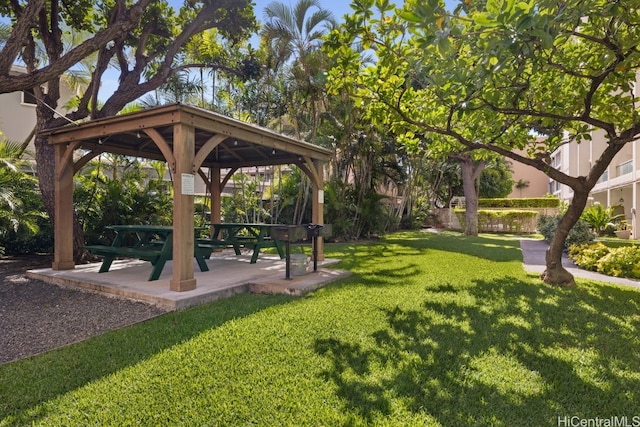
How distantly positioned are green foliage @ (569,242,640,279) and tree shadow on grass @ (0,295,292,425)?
22.1 ft

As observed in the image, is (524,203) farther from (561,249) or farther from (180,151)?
(180,151)

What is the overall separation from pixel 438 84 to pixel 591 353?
2839mm

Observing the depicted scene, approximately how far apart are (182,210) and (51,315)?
195 centimetres

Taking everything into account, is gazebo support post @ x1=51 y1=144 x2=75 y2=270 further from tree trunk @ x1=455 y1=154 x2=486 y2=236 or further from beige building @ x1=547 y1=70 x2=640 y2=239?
tree trunk @ x1=455 y1=154 x2=486 y2=236

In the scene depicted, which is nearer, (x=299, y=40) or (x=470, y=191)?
(x=299, y=40)

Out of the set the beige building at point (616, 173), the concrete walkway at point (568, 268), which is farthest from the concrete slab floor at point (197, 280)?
the beige building at point (616, 173)

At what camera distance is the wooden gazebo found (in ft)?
16.1

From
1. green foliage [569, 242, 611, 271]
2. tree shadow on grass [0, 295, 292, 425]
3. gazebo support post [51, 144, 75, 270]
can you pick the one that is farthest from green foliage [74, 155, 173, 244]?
green foliage [569, 242, 611, 271]

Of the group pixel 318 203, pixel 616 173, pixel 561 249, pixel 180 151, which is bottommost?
pixel 561 249

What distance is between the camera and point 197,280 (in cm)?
575

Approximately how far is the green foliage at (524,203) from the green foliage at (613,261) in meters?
14.6

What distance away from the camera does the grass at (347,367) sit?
2316 mm

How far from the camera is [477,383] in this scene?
105 inches

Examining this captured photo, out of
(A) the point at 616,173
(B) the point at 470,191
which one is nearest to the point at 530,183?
(A) the point at 616,173
